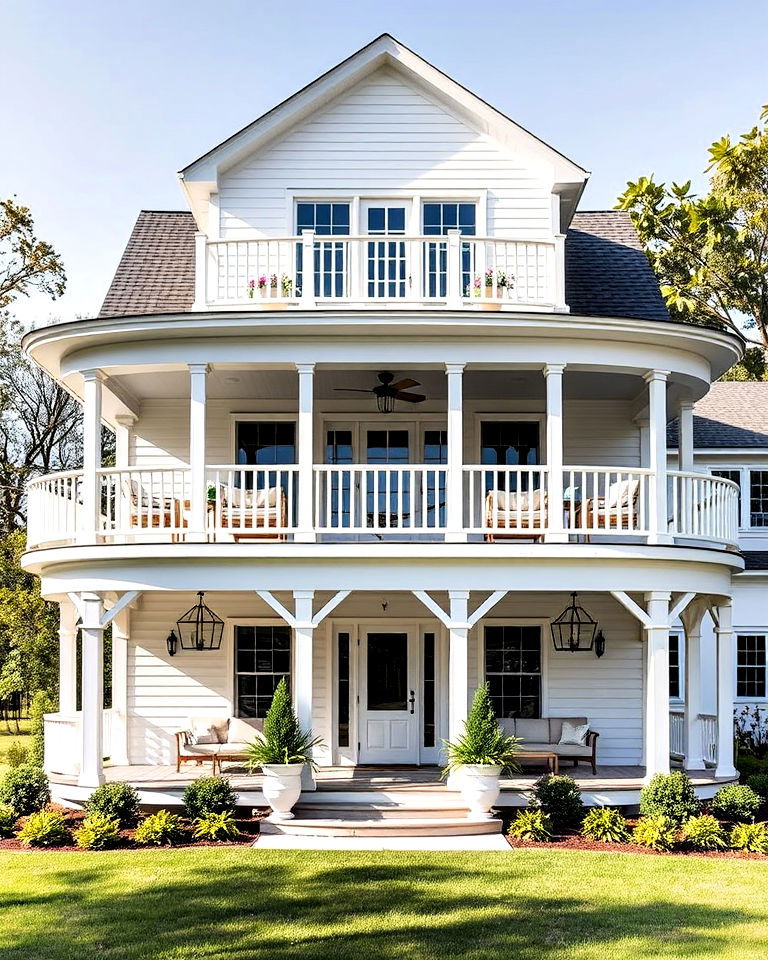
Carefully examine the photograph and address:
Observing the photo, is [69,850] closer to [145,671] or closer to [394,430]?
[145,671]

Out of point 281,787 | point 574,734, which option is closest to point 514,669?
point 574,734

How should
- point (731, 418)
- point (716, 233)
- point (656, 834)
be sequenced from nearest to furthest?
point (656, 834) → point (731, 418) → point (716, 233)

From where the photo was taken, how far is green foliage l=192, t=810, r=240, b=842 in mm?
13844

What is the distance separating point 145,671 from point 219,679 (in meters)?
1.19

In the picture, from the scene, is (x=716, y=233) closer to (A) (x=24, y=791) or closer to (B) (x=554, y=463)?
(B) (x=554, y=463)

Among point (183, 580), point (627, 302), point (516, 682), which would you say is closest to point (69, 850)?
point (183, 580)

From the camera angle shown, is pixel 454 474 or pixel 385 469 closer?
pixel 385 469

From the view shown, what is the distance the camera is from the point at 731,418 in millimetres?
25109

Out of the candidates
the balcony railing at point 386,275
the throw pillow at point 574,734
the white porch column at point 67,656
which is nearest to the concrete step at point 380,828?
the throw pillow at point 574,734

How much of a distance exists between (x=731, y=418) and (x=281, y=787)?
15080mm

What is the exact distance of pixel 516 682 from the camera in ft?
59.5

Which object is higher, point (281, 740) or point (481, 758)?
point (281, 740)

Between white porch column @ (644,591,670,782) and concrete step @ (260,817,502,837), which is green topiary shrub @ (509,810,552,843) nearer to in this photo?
concrete step @ (260,817,502,837)

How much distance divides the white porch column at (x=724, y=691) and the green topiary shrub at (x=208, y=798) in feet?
23.0
